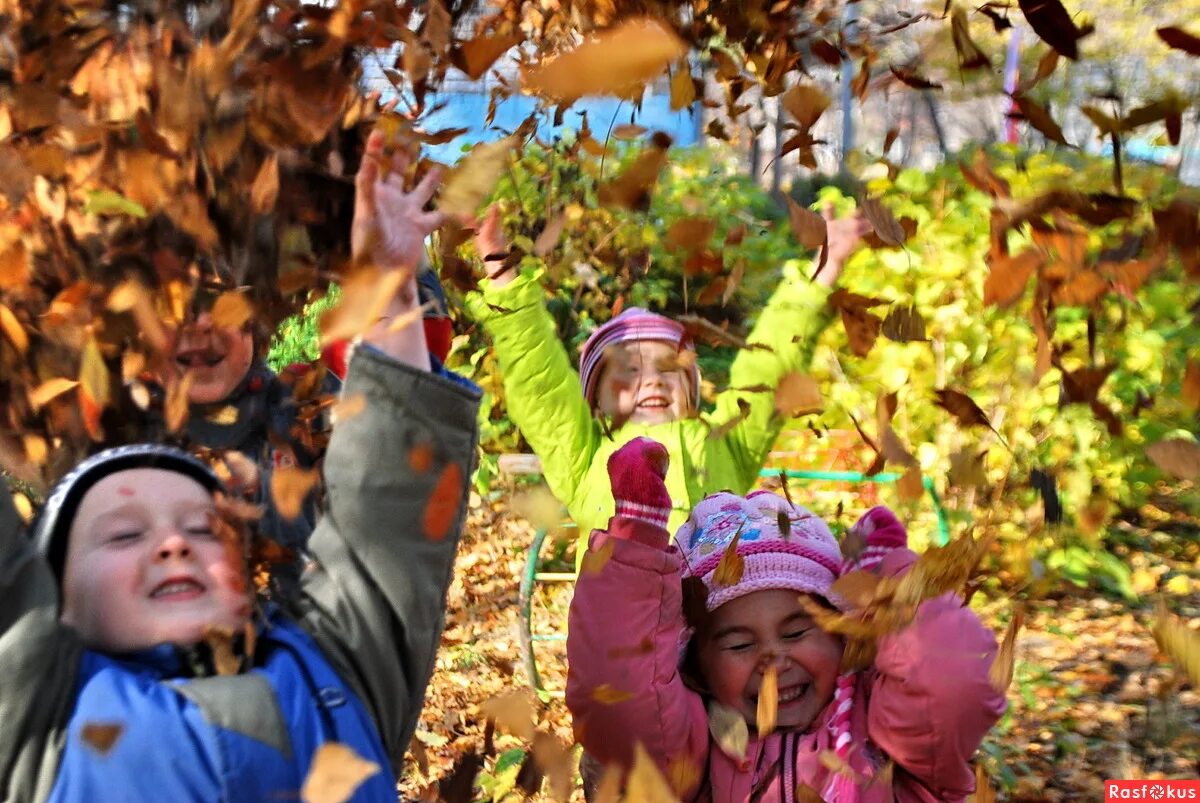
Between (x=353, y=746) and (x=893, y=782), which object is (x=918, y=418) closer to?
(x=893, y=782)

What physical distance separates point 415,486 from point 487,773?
5.59 feet

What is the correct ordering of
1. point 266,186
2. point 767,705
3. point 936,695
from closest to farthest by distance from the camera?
1. point 266,186
2. point 936,695
3. point 767,705

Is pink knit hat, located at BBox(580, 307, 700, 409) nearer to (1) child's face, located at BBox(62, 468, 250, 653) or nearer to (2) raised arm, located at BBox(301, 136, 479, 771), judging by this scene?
(2) raised arm, located at BBox(301, 136, 479, 771)

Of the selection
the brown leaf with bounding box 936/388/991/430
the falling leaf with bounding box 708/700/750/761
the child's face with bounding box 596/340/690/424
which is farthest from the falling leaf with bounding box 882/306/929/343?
the child's face with bounding box 596/340/690/424

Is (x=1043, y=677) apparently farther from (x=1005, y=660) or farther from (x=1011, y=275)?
(x=1011, y=275)

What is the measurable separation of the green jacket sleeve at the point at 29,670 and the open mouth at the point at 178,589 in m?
0.11

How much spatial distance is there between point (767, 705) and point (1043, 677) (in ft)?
8.60

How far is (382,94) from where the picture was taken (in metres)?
1.70

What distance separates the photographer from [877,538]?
72.6 inches

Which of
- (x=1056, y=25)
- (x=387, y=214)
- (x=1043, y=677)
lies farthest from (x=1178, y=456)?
(x=1043, y=677)

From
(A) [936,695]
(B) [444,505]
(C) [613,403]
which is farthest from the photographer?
(C) [613,403]

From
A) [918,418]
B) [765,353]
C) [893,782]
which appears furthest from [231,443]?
[918,418]

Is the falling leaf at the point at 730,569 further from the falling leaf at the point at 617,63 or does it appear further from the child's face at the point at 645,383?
the child's face at the point at 645,383

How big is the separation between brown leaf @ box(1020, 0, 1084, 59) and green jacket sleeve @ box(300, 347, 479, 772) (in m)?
0.87
